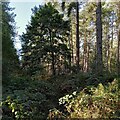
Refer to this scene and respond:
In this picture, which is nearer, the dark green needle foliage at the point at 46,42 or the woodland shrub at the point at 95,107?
the woodland shrub at the point at 95,107

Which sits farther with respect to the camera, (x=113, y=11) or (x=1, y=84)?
(x=113, y=11)

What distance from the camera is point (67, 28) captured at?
18.7 m

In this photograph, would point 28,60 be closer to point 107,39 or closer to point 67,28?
point 67,28

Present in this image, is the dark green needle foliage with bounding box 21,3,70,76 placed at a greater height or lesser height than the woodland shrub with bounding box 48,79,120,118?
greater

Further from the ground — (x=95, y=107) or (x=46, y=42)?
(x=46, y=42)

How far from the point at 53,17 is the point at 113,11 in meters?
12.4

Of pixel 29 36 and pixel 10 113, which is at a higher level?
pixel 29 36

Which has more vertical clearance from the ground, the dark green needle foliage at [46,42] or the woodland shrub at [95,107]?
the dark green needle foliage at [46,42]

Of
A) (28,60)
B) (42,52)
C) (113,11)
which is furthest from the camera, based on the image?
(113,11)

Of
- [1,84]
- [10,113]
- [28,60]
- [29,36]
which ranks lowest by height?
[10,113]

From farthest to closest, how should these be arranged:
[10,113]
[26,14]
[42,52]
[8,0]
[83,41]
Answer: [83,41] < [26,14] < [8,0] < [42,52] < [10,113]

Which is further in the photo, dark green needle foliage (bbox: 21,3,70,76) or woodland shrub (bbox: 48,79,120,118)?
dark green needle foliage (bbox: 21,3,70,76)

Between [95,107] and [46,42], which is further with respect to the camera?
[46,42]

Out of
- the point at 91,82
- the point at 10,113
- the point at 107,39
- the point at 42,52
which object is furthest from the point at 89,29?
the point at 10,113
